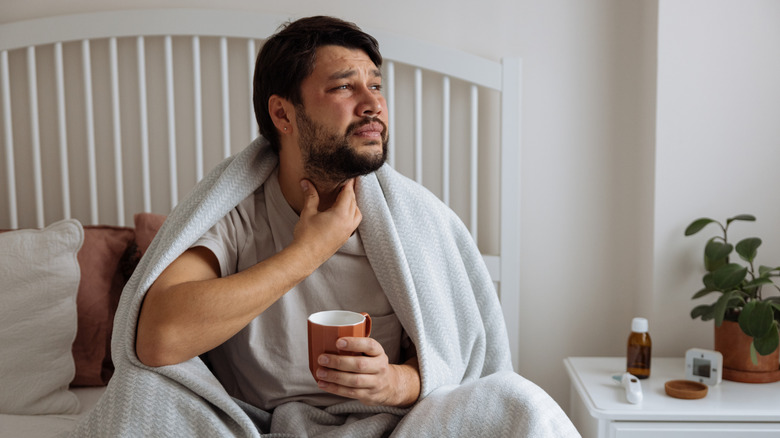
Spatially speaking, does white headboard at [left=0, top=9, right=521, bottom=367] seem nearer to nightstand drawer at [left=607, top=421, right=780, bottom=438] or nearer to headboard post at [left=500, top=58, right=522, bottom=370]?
headboard post at [left=500, top=58, right=522, bottom=370]

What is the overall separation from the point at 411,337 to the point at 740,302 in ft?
2.95

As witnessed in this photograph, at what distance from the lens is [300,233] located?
115 cm

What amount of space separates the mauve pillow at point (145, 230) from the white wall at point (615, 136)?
26.0 inches

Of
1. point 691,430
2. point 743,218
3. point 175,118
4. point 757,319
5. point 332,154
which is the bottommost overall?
point 691,430

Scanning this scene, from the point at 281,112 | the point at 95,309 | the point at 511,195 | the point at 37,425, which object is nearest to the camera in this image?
the point at 281,112

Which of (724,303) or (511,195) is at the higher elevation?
(511,195)

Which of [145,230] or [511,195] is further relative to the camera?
[511,195]

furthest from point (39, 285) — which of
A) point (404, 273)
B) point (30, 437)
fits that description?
point (404, 273)

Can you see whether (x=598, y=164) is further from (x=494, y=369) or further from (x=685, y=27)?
(x=494, y=369)

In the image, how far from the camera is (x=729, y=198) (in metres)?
1.79

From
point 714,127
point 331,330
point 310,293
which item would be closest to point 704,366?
point 714,127

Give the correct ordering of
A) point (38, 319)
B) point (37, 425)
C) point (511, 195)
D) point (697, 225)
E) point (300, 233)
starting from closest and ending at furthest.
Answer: point (300, 233) < point (37, 425) < point (38, 319) < point (697, 225) < point (511, 195)

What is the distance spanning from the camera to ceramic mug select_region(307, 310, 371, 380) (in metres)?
0.94

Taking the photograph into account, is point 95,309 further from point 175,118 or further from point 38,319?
point 175,118
